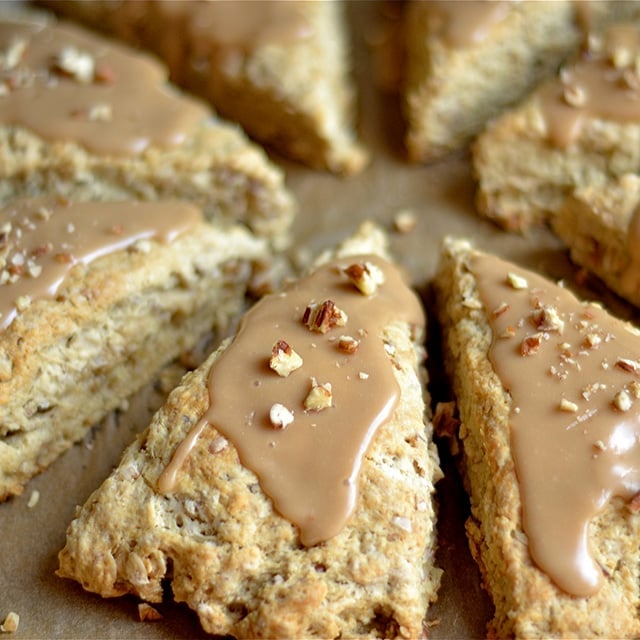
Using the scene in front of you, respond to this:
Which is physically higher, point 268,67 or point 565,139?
point 565,139

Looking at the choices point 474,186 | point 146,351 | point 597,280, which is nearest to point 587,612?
point 597,280

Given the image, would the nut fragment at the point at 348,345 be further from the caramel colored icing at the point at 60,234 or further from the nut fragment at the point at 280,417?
the caramel colored icing at the point at 60,234

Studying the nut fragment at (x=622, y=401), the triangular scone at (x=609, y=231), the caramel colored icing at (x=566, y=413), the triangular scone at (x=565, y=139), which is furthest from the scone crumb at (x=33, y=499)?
the triangular scone at (x=609, y=231)

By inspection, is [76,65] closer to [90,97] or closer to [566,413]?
[90,97]

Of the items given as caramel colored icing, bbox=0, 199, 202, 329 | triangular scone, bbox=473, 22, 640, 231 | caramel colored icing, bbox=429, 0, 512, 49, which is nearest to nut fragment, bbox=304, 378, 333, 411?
caramel colored icing, bbox=0, 199, 202, 329

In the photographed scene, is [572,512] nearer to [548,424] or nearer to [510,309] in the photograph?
[548,424]

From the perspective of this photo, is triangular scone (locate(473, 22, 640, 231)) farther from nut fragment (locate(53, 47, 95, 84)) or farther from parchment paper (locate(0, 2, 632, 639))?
nut fragment (locate(53, 47, 95, 84))

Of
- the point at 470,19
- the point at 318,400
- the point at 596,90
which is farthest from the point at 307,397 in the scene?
the point at 470,19
